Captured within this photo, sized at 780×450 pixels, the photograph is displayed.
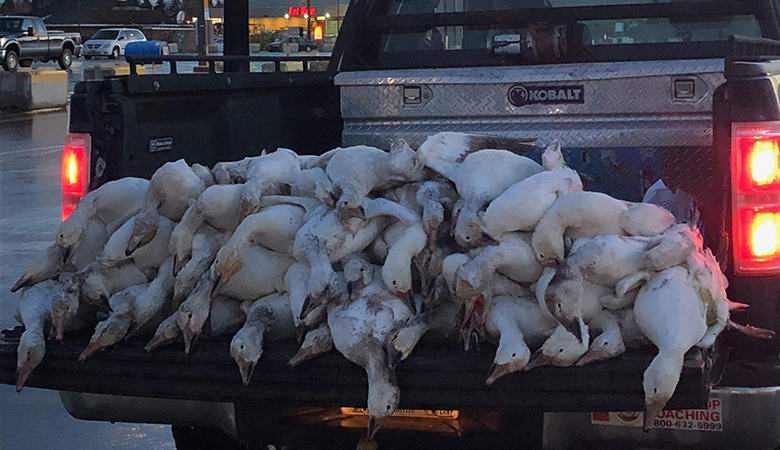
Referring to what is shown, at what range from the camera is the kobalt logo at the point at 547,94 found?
4812 millimetres

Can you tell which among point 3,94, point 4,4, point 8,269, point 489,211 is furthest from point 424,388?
point 4,4

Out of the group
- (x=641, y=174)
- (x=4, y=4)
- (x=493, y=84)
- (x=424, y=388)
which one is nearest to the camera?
(x=424, y=388)

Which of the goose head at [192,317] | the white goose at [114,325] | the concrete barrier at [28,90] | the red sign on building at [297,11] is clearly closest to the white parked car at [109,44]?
the red sign on building at [297,11]

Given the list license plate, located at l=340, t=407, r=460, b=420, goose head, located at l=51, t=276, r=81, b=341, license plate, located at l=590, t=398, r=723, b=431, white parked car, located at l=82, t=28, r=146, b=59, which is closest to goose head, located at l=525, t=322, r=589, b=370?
license plate, located at l=590, t=398, r=723, b=431

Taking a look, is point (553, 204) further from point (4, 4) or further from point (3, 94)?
point (4, 4)

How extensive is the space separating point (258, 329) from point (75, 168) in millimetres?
1276

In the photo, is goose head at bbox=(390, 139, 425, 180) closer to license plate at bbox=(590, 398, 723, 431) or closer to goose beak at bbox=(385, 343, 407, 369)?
goose beak at bbox=(385, 343, 407, 369)

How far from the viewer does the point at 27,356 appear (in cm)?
366

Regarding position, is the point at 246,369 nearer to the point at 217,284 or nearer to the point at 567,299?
the point at 217,284

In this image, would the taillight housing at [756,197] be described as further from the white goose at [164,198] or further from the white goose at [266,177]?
the white goose at [164,198]

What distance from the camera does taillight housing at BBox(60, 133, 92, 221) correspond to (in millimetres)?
4336

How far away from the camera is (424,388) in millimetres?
3312

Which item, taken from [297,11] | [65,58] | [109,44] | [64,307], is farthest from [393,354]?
[297,11]

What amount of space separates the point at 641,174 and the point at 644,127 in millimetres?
262
